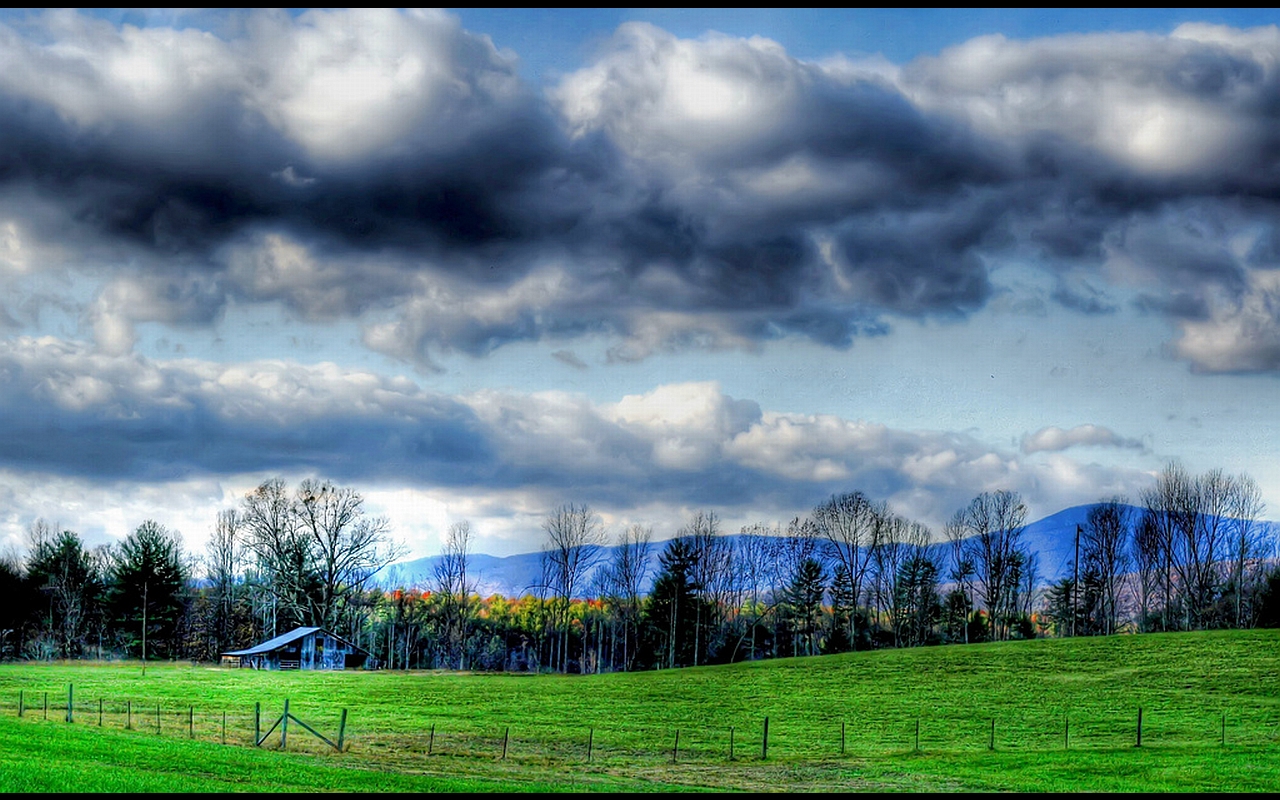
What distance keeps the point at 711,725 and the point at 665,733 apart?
5.11 metres

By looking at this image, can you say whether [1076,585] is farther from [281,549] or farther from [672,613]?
[281,549]

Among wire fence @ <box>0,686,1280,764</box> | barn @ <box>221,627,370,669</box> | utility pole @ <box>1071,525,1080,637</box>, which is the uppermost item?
utility pole @ <box>1071,525,1080,637</box>

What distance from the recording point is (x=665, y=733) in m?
54.2

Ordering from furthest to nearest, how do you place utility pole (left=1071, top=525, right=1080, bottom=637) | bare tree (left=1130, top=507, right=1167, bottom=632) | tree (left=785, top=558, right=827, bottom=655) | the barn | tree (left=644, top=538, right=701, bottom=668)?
tree (left=785, top=558, right=827, bottom=655) → bare tree (left=1130, top=507, right=1167, bottom=632) → tree (left=644, top=538, right=701, bottom=668) → utility pole (left=1071, top=525, right=1080, bottom=637) → the barn

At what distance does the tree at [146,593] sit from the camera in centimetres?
11228

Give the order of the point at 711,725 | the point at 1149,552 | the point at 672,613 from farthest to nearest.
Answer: the point at 1149,552
the point at 672,613
the point at 711,725

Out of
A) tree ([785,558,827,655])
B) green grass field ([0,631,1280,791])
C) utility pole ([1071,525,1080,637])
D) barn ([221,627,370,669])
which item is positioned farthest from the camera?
tree ([785,558,827,655])

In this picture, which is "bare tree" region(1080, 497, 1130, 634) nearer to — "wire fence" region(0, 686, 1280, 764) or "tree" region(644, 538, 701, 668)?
"tree" region(644, 538, 701, 668)

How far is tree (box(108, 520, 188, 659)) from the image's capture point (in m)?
112

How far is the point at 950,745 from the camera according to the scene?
Answer: 49969 millimetres

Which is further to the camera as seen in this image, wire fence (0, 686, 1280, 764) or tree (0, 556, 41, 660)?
tree (0, 556, 41, 660)

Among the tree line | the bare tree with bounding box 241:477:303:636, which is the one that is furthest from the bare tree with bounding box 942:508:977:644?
the bare tree with bounding box 241:477:303:636

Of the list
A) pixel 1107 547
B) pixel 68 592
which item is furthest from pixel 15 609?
pixel 1107 547

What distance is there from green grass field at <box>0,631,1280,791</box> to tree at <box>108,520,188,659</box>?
16009mm
